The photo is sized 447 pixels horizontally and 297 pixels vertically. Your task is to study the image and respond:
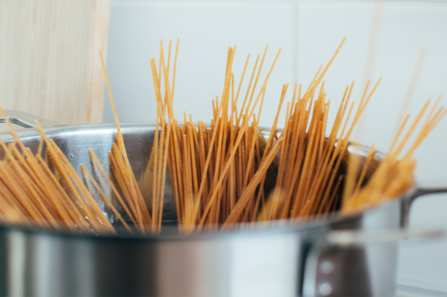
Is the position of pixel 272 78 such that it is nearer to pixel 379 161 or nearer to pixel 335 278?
pixel 379 161

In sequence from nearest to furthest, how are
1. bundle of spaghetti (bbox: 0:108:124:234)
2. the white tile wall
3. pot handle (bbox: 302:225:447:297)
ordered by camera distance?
pot handle (bbox: 302:225:447:297)
bundle of spaghetti (bbox: 0:108:124:234)
the white tile wall

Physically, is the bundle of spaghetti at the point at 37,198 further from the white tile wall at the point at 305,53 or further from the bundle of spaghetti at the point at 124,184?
the white tile wall at the point at 305,53

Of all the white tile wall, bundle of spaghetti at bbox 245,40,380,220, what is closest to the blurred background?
the white tile wall

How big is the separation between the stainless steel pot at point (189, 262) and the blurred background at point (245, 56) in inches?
12.3

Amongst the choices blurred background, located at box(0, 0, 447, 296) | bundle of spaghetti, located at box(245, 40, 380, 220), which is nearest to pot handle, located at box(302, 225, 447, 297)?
bundle of spaghetti, located at box(245, 40, 380, 220)

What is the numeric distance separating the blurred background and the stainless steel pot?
0.31 m

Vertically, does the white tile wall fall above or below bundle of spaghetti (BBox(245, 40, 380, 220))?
above

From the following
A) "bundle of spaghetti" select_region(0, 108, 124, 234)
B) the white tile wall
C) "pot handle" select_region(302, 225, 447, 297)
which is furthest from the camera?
the white tile wall

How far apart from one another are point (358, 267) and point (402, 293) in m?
0.33

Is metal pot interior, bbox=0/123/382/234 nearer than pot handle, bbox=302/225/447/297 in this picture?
No

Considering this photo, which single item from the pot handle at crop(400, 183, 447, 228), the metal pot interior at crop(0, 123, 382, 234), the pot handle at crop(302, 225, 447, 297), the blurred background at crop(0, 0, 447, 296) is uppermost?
the blurred background at crop(0, 0, 447, 296)

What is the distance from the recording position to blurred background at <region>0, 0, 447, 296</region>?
453 mm

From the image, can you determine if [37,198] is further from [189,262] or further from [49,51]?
[49,51]

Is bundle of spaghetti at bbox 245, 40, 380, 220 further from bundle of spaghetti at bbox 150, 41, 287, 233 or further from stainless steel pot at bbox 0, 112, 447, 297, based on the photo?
stainless steel pot at bbox 0, 112, 447, 297
